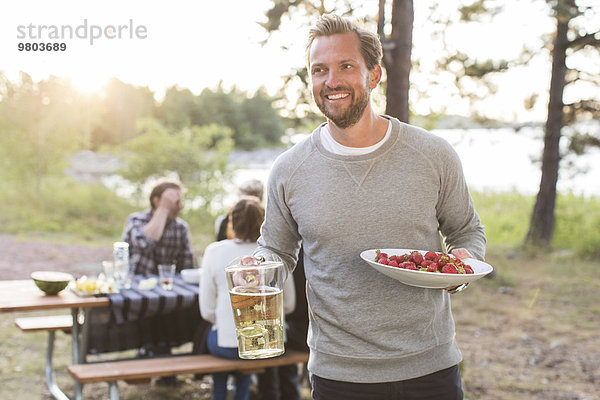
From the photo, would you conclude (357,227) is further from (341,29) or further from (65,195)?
(65,195)

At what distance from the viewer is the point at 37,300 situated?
4035 millimetres

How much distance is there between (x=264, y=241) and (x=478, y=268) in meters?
A: 0.71

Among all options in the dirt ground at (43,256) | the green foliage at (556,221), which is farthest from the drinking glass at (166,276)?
A: the green foliage at (556,221)

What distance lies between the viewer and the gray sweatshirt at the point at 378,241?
203cm

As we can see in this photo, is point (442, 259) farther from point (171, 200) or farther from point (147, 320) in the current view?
point (171, 200)

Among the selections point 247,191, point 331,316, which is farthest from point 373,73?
point 247,191

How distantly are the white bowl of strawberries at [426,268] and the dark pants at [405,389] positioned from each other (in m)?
0.33

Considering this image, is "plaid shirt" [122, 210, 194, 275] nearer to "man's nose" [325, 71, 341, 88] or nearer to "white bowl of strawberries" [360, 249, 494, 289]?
"man's nose" [325, 71, 341, 88]

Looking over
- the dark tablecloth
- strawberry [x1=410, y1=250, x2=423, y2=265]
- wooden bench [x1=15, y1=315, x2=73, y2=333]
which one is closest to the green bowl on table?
the dark tablecloth

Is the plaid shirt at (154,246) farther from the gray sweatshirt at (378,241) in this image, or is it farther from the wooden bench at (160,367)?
the gray sweatshirt at (378,241)

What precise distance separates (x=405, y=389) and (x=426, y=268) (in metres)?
0.41

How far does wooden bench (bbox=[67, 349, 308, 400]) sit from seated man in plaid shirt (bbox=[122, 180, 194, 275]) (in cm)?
128

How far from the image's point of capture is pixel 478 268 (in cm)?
197

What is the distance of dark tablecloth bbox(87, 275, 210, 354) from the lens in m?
4.22
